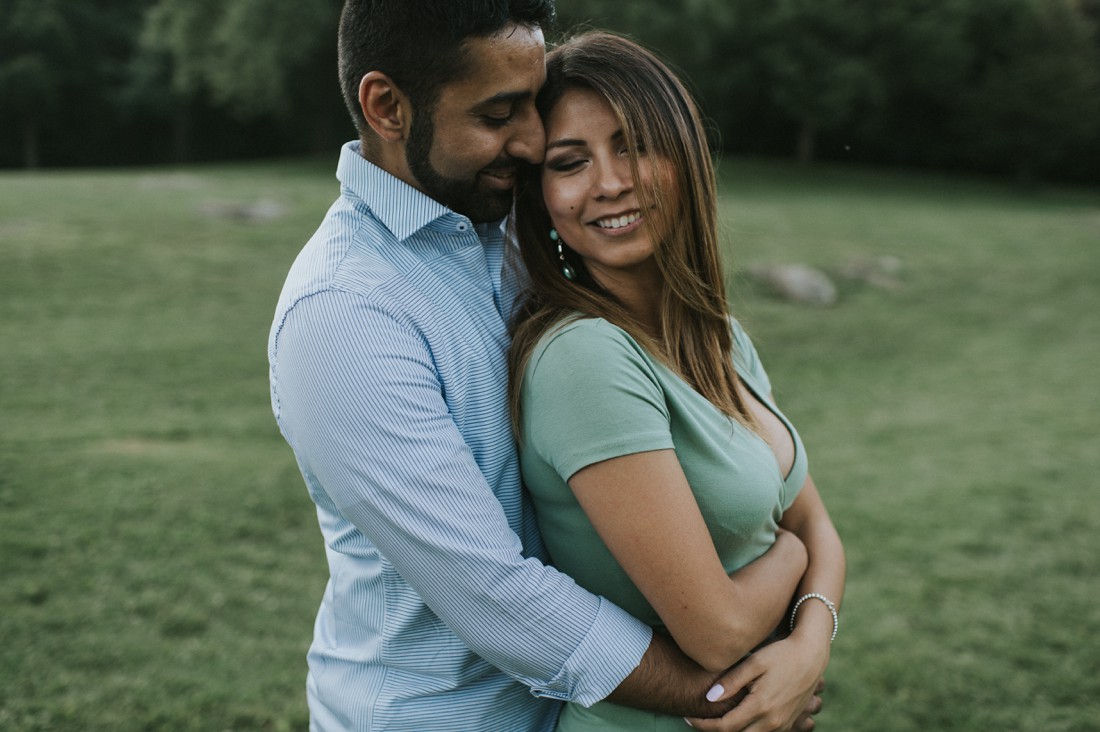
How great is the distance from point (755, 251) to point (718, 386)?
42.7 feet

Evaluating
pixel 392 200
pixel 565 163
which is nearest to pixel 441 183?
pixel 392 200

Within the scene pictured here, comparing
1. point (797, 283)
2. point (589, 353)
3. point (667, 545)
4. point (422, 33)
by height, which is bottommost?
point (797, 283)

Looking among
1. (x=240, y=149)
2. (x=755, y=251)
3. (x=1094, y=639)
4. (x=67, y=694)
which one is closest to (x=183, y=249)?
(x=755, y=251)

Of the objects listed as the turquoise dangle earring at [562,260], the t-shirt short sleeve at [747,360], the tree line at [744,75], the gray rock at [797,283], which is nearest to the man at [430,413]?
the turquoise dangle earring at [562,260]

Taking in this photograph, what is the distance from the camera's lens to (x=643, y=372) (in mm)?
1777

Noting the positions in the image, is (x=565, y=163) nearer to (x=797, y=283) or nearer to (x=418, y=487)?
(x=418, y=487)

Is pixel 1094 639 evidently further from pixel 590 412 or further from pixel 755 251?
pixel 755 251

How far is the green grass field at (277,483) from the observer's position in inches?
160

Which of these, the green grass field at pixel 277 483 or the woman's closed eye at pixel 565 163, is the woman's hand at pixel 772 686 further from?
the green grass field at pixel 277 483

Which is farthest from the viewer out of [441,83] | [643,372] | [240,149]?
[240,149]

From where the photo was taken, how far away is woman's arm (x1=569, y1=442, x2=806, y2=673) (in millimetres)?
1659

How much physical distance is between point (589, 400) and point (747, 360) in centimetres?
82

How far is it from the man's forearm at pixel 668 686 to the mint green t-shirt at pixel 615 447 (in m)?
0.11

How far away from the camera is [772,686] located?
182cm
